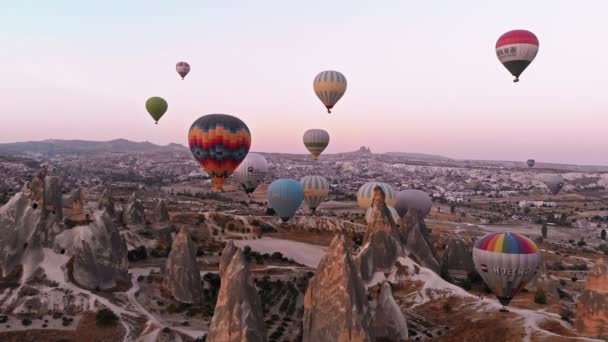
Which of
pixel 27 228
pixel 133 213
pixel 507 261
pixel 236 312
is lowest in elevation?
pixel 133 213

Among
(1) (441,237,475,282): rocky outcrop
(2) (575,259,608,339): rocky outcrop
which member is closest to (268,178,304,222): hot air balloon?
(1) (441,237,475,282): rocky outcrop

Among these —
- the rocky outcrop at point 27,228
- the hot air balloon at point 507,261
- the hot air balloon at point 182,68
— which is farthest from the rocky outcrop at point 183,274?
the hot air balloon at point 182,68

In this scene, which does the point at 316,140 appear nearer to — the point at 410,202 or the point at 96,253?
the point at 410,202

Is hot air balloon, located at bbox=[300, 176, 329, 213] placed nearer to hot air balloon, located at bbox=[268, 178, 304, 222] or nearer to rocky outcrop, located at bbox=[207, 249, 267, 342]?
hot air balloon, located at bbox=[268, 178, 304, 222]

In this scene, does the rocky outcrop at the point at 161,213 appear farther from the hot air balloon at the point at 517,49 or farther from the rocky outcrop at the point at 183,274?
the hot air balloon at the point at 517,49

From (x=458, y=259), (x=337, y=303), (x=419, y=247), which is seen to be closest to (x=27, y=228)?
(x=337, y=303)

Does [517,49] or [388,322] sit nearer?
[388,322]

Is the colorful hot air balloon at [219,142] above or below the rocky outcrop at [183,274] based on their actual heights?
above
